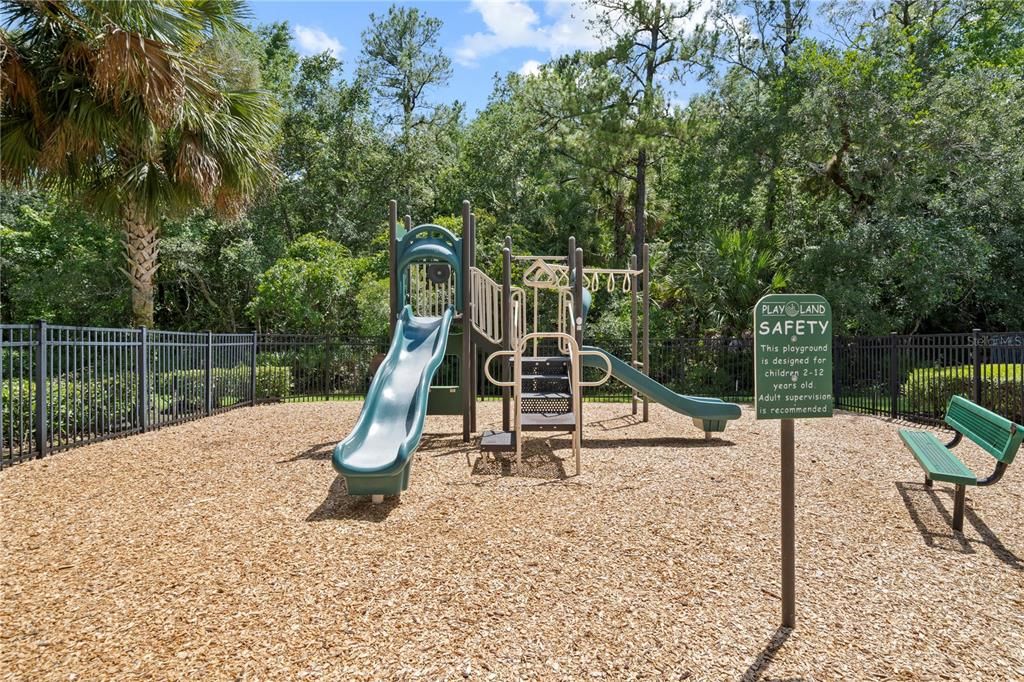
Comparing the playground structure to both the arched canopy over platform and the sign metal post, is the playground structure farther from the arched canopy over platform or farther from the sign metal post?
the sign metal post

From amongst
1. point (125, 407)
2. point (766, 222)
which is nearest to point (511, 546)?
point (125, 407)

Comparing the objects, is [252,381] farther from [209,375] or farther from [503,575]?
[503,575]

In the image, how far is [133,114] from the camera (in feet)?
26.8

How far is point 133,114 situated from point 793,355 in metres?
8.88

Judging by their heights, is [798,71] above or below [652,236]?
above

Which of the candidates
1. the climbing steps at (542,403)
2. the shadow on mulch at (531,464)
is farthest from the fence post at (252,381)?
the shadow on mulch at (531,464)

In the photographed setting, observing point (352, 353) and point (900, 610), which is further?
point (352, 353)

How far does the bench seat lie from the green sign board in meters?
2.28

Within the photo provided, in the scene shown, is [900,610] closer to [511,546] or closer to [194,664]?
[511,546]

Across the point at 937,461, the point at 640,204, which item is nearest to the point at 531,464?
the point at 937,461

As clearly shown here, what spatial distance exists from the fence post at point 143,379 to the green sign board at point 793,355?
8846 millimetres

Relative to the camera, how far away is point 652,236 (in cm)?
2130

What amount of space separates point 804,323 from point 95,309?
2165cm

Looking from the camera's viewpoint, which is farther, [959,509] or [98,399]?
[98,399]
